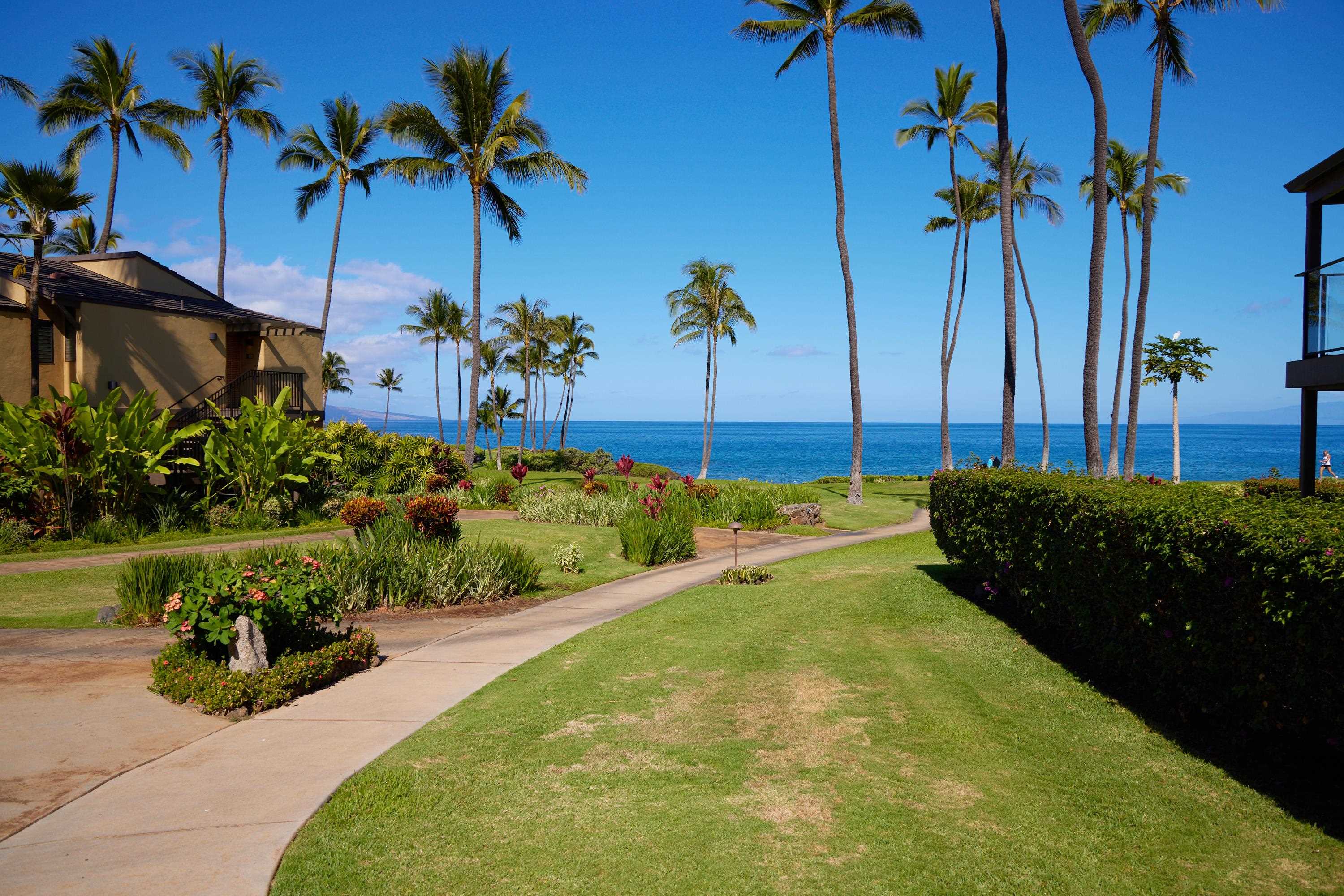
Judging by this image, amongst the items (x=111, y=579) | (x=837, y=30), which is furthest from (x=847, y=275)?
(x=111, y=579)

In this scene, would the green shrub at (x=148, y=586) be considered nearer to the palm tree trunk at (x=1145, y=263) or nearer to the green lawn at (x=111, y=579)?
the green lawn at (x=111, y=579)

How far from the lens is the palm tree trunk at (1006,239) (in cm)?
1830

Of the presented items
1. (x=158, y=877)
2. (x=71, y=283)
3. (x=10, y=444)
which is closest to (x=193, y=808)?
(x=158, y=877)

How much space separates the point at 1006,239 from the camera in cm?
1856

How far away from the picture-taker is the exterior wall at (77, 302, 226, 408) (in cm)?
2236

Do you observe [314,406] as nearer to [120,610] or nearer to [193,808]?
[120,610]

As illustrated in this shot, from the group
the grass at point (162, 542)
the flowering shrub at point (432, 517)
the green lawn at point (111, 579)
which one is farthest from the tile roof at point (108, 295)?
the flowering shrub at point (432, 517)

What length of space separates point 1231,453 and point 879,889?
16416cm

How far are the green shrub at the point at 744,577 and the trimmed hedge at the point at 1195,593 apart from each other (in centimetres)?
462

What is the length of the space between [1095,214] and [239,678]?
637 inches

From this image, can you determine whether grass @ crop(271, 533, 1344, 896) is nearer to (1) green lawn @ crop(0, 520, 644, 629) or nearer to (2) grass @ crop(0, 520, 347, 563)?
(1) green lawn @ crop(0, 520, 644, 629)

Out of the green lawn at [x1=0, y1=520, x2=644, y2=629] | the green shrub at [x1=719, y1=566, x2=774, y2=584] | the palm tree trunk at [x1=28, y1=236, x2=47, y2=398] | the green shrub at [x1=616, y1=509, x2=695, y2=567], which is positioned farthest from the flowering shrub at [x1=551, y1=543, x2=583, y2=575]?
the palm tree trunk at [x1=28, y1=236, x2=47, y2=398]

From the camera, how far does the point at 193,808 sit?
5.04m

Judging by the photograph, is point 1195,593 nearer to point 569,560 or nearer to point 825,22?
point 569,560
